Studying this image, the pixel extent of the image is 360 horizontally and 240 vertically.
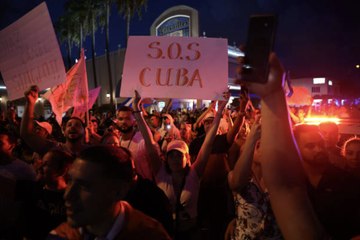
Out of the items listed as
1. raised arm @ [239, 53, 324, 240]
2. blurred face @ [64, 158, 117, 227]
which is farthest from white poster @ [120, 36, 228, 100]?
raised arm @ [239, 53, 324, 240]

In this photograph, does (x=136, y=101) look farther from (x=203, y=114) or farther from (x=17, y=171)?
(x=203, y=114)

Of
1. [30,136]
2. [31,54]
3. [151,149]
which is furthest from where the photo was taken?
[31,54]

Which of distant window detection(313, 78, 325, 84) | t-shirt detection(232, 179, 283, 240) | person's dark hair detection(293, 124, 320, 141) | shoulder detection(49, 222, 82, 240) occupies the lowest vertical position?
t-shirt detection(232, 179, 283, 240)

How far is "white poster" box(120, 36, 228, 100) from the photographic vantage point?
416 centimetres

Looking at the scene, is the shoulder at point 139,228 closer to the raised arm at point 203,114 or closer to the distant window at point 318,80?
the raised arm at point 203,114

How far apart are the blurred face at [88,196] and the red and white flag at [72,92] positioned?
Result: 4.14 meters

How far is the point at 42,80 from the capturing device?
4.43m

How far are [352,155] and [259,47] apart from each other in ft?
10.5

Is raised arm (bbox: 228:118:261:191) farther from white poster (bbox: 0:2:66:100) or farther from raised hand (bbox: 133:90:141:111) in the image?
white poster (bbox: 0:2:66:100)

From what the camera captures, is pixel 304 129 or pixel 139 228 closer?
pixel 139 228

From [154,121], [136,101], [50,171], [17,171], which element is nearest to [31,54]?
[136,101]

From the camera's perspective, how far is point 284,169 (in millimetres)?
1290

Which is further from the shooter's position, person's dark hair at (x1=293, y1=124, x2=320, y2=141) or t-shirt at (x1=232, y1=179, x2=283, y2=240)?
person's dark hair at (x1=293, y1=124, x2=320, y2=141)

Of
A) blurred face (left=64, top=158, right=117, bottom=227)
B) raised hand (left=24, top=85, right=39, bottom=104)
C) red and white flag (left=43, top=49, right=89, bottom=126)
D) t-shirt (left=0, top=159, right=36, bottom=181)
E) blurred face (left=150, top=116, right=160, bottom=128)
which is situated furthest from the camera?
blurred face (left=150, top=116, right=160, bottom=128)
